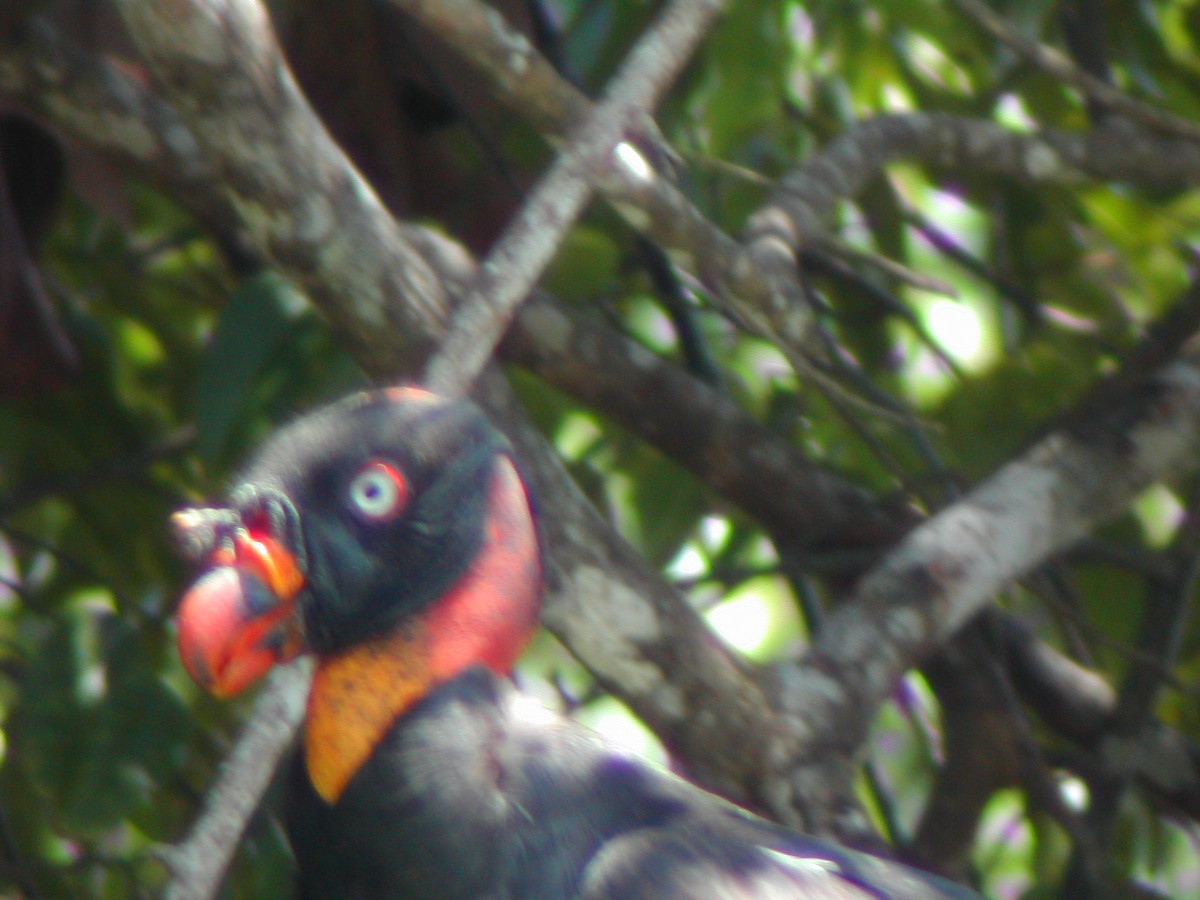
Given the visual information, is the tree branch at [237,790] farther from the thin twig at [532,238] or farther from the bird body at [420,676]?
the thin twig at [532,238]

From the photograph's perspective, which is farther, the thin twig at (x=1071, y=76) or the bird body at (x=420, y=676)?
the thin twig at (x=1071, y=76)

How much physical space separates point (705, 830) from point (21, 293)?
1468mm

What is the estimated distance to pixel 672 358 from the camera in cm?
301

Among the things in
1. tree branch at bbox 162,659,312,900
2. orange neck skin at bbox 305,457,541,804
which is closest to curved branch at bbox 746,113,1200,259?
orange neck skin at bbox 305,457,541,804

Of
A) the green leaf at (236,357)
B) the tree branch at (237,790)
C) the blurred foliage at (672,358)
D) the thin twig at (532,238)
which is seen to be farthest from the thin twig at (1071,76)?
the tree branch at (237,790)

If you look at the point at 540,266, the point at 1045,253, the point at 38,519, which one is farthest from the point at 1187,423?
the point at 38,519

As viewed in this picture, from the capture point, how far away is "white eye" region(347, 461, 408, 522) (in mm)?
1589

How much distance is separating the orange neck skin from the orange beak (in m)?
0.08

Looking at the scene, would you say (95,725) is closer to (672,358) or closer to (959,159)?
(672,358)

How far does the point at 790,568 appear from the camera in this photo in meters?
2.61

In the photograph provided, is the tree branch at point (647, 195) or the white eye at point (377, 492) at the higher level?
the tree branch at point (647, 195)

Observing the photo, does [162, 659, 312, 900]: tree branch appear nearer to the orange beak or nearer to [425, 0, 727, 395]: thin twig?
the orange beak

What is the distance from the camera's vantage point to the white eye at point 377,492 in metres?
1.59

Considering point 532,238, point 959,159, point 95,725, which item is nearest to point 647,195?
point 532,238
